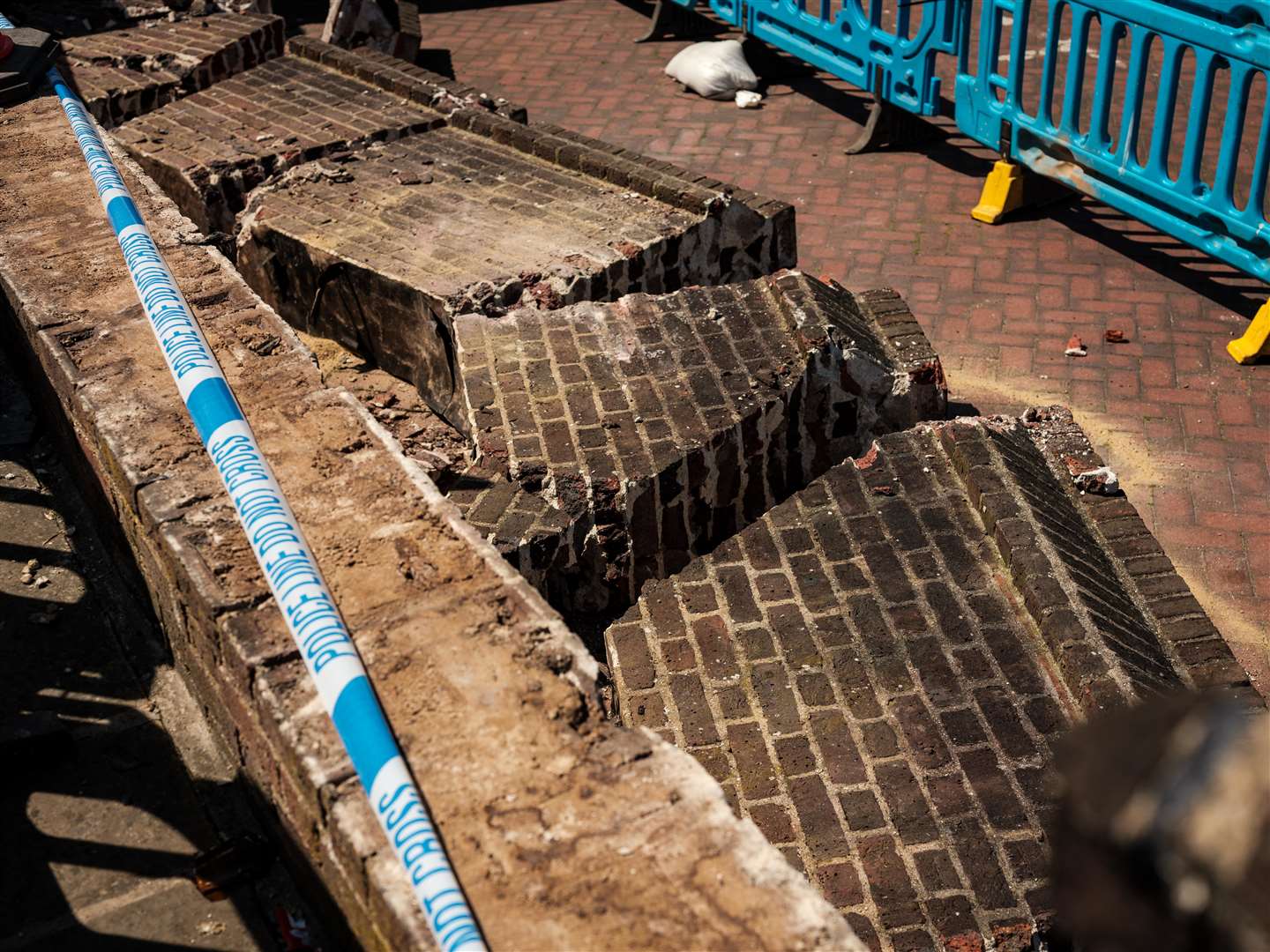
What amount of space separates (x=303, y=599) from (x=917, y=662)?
2.00m

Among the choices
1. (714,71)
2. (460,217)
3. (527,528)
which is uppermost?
(460,217)

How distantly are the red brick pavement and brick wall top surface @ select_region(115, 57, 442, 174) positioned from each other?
226cm

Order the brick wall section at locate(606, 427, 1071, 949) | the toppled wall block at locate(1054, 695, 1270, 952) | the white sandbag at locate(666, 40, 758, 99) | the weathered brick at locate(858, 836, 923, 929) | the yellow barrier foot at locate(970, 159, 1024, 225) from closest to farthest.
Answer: the toppled wall block at locate(1054, 695, 1270, 952) < the weathered brick at locate(858, 836, 923, 929) < the brick wall section at locate(606, 427, 1071, 949) < the yellow barrier foot at locate(970, 159, 1024, 225) < the white sandbag at locate(666, 40, 758, 99)

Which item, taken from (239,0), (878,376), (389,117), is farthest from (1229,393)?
(239,0)

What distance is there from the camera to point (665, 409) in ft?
15.1

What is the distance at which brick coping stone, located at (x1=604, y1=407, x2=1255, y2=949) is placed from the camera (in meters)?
3.28

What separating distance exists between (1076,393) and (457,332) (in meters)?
3.26

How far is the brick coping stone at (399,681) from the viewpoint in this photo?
85.7 inches

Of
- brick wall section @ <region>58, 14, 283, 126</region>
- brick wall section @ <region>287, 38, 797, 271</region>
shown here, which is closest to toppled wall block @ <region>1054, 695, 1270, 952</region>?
brick wall section @ <region>287, 38, 797, 271</region>

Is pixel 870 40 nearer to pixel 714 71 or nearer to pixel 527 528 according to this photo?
pixel 714 71

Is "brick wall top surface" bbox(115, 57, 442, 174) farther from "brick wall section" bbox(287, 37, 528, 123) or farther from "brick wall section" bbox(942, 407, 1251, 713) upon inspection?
"brick wall section" bbox(942, 407, 1251, 713)

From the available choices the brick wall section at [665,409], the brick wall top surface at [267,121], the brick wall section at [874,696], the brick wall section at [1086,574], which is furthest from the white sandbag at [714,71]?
the brick wall section at [874,696]

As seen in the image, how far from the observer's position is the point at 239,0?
9.29 metres

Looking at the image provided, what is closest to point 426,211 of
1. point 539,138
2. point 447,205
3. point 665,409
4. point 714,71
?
point 447,205
